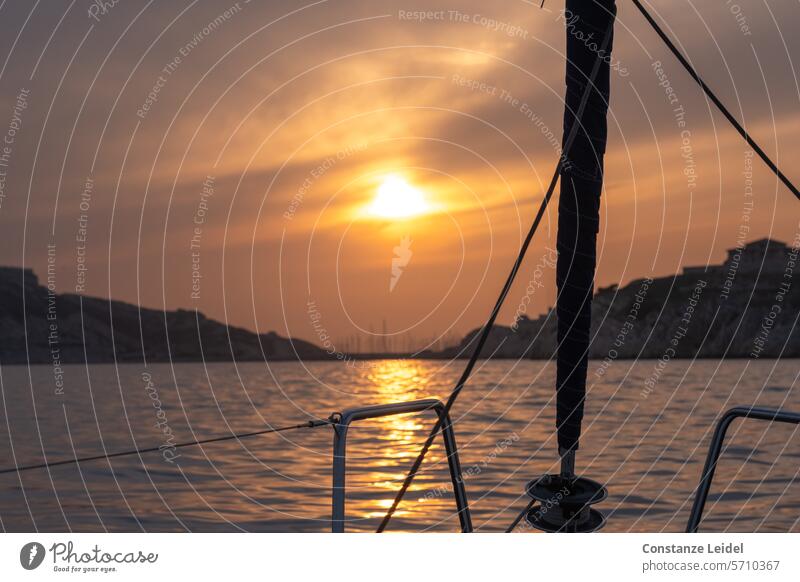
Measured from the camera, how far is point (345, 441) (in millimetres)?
5133

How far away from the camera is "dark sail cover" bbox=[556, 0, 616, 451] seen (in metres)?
5.91

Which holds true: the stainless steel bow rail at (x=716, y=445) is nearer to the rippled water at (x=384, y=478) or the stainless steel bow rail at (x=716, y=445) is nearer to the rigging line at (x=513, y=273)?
the rigging line at (x=513, y=273)

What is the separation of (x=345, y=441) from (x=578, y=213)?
2.26 metres

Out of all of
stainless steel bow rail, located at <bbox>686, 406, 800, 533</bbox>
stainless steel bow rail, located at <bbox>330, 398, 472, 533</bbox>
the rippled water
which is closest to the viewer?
stainless steel bow rail, located at <bbox>330, 398, 472, 533</bbox>

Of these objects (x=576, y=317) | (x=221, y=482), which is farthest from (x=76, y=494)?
(x=576, y=317)

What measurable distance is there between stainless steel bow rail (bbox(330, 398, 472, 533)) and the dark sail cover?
0.83 metres

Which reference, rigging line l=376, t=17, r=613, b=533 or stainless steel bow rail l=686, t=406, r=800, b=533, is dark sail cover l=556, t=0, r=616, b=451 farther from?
stainless steel bow rail l=686, t=406, r=800, b=533

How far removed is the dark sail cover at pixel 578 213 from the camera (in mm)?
5906

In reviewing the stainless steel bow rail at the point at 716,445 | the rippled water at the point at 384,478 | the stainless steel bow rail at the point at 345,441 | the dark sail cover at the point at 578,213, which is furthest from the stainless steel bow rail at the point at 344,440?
the rippled water at the point at 384,478

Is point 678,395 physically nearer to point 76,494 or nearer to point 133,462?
point 133,462

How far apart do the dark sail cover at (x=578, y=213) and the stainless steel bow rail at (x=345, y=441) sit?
833 millimetres

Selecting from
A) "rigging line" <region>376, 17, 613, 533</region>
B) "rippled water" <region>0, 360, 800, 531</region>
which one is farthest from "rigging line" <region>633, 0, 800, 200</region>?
"rippled water" <region>0, 360, 800, 531</region>

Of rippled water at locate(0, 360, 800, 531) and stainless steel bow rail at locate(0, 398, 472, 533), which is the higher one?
stainless steel bow rail at locate(0, 398, 472, 533)
